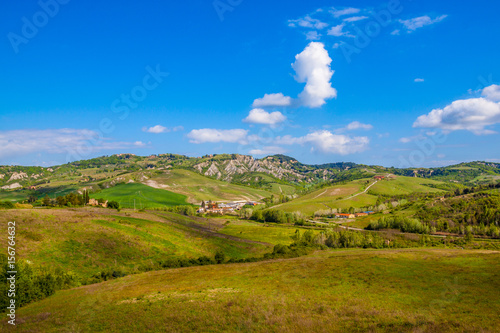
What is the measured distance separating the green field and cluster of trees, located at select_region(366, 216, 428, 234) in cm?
10039

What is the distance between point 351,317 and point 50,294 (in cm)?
4965

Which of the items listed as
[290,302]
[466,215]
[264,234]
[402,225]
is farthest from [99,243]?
[466,215]

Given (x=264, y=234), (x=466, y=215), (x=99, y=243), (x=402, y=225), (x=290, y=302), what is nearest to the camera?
(x=290, y=302)

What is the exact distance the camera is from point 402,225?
15712 cm

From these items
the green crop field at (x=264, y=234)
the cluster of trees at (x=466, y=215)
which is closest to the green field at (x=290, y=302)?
the green crop field at (x=264, y=234)

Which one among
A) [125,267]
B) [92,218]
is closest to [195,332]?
[125,267]

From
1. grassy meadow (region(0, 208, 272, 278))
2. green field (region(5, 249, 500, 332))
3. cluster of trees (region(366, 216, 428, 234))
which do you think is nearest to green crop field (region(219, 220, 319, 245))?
grassy meadow (region(0, 208, 272, 278))

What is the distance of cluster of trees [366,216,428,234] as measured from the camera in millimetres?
149750

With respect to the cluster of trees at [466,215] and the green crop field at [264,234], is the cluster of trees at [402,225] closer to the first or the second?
the cluster of trees at [466,215]

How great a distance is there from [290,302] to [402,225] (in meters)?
148

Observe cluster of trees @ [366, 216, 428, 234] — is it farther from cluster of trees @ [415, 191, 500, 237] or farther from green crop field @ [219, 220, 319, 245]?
green crop field @ [219, 220, 319, 245]

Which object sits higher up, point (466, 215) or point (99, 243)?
point (99, 243)

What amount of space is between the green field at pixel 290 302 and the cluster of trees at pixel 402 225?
100m

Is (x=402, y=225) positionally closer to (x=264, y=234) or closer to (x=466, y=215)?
(x=466, y=215)
